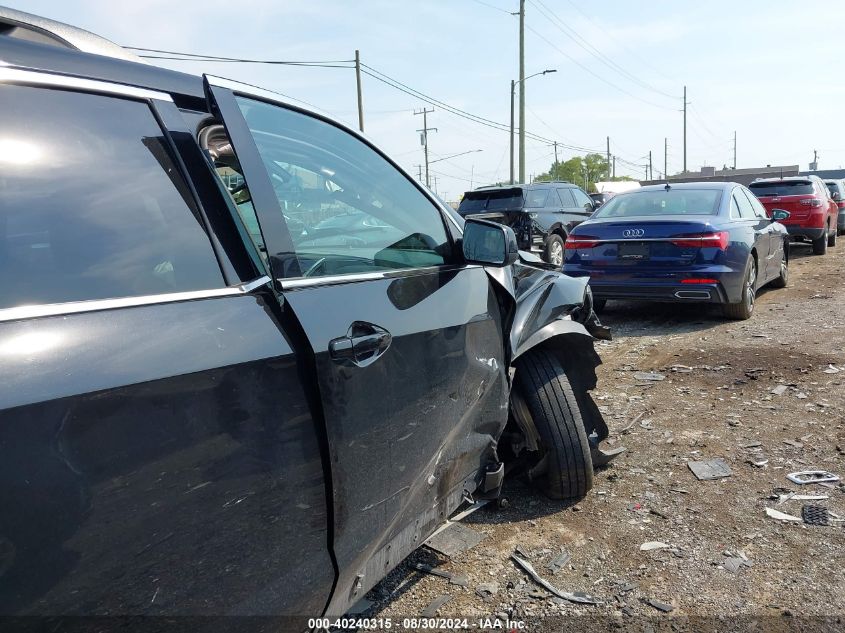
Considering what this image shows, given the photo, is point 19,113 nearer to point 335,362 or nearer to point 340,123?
point 335,362

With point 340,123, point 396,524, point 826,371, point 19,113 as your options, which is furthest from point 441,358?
point 826,371

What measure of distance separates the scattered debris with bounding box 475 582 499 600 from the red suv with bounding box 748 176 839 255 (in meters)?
14.3

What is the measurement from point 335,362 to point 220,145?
29.6 inches

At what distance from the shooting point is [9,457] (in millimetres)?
1003

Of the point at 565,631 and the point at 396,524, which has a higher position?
the point at 396,524

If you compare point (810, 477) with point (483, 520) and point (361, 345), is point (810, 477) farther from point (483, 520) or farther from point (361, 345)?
point (361, 345)

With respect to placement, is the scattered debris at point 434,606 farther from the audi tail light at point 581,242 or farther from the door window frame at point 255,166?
the audi tail light at point 581,242

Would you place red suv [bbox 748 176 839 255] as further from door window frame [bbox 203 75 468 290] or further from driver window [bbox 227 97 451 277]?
door window frame [bbox 203 75 468 290]

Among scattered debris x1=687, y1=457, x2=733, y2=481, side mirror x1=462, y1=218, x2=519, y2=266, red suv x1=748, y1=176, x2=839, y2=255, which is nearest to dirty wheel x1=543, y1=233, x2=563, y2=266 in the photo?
red suv x1=748, y1=176, x2=839, y2=255

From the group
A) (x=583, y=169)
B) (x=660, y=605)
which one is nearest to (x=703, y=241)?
(x=660, y=605)

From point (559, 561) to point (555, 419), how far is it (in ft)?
2.12

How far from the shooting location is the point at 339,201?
225 cm

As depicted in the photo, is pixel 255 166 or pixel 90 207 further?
pixel 255 166

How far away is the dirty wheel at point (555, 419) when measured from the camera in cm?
311
